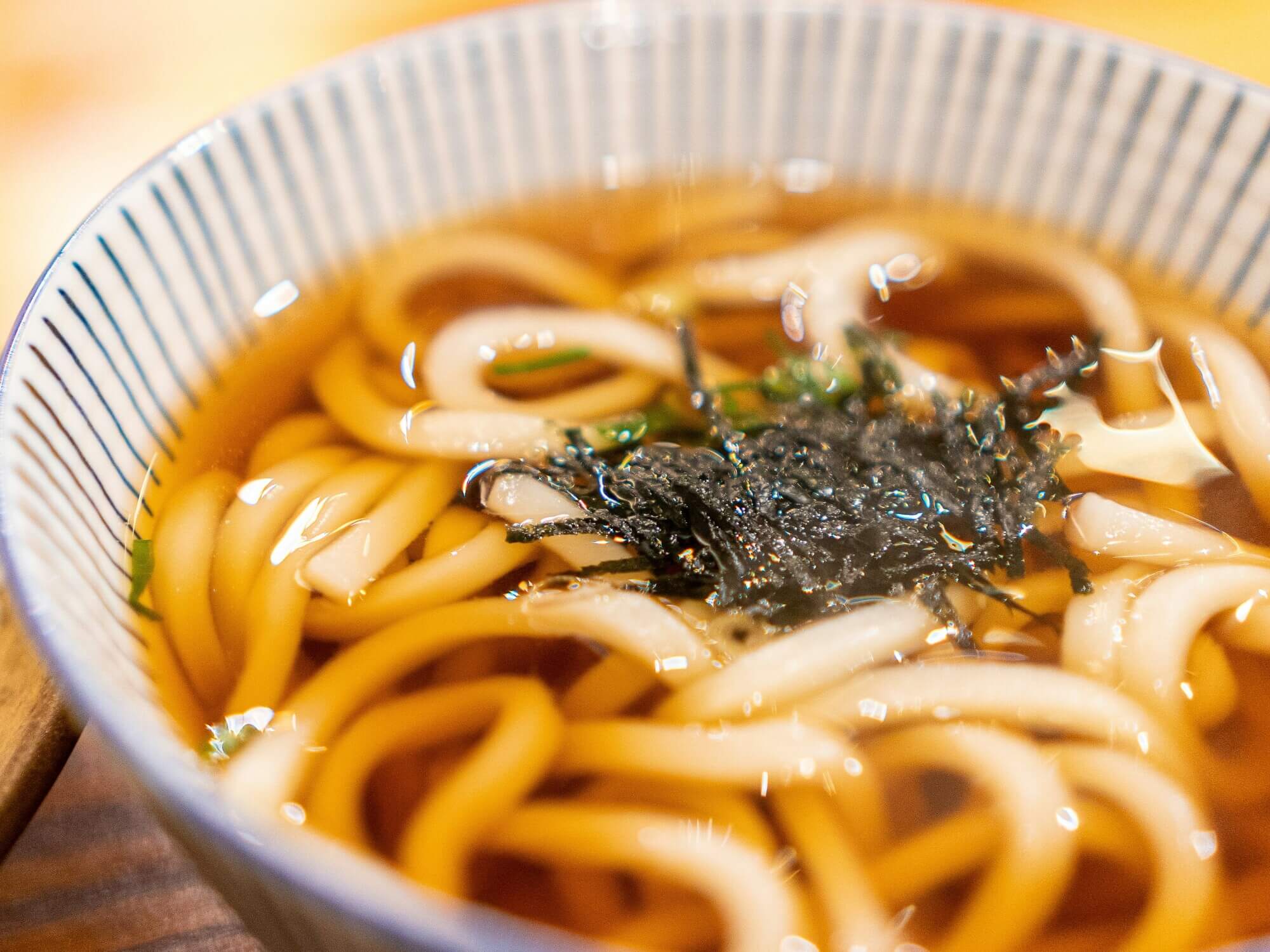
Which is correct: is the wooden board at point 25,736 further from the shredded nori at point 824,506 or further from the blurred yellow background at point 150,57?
the blurred yellow background at point 150,57

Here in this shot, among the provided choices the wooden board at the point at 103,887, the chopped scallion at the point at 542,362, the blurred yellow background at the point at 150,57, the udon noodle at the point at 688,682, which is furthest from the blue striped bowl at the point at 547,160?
the blurred yellow background at the point at 150,57

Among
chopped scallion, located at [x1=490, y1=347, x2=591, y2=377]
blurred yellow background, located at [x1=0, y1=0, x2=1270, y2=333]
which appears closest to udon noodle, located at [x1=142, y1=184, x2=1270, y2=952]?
chopped scallion, located at [x1=490, y1=347, x2=591, y2=377]

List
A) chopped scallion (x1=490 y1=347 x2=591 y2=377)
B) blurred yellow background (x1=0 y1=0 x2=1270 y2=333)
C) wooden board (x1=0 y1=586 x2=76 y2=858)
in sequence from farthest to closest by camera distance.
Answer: blurred yellow background (x1=0 y1=0 x2=1270 y2=333) → chopped scallion (x1=490 y1=347 x2=591 y2=377) → wooden board (x1=0 y1=586 x2=76 y2=858)

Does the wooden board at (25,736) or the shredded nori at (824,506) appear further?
the shredded nori at (824,506)

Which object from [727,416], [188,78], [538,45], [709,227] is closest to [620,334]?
[727,416]

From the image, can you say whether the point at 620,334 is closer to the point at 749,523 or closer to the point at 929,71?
the point at 749,523

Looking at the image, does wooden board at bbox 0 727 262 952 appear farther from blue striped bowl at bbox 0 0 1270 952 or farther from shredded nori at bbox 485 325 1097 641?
shredded nori at bbox 485 325 1097 641

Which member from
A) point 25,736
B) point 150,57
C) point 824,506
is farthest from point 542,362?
point 150,57
